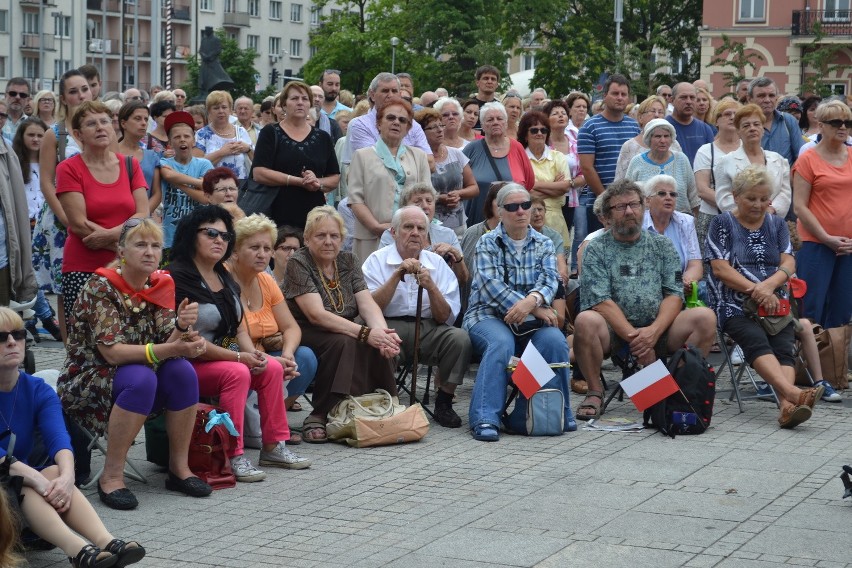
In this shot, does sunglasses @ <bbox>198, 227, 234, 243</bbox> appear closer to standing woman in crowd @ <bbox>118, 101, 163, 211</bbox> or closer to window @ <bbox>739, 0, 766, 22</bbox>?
standing woman in crowd @ <bbox>118, 101, 163, 211</bbox>

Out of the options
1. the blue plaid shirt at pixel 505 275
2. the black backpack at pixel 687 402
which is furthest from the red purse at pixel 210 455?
the black backpack at pixel 687 402

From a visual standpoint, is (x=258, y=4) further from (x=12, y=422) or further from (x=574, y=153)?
(x=12, y=422)

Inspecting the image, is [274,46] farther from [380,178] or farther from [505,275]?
[505,275]

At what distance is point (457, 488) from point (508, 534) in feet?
3.13

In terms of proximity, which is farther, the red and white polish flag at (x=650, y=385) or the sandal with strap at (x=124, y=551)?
the red and white polish flag at (x=650, y=385)

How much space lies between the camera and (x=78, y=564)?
5.59m

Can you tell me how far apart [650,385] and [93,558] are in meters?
4.37

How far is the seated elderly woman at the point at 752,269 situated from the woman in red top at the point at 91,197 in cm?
412

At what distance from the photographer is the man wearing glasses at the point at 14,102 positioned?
15.4m

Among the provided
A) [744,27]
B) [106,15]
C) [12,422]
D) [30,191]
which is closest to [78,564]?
[12,422]

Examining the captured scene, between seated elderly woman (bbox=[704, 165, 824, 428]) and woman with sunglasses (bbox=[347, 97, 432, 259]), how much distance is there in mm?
2392

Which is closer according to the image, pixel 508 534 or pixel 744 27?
pixel 508 534

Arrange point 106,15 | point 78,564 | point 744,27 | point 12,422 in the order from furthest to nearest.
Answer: point 106,15 < point 744,27 < point 12,422 < point 78,564

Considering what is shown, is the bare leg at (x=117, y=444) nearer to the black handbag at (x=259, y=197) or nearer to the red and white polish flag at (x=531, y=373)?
the red and white polish flag at (x=531, y=373)
